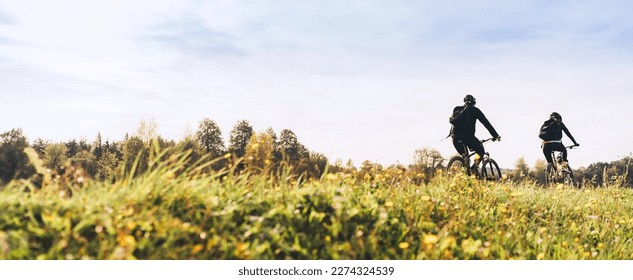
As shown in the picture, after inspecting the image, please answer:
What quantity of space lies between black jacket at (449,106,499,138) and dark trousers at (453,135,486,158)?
0.07 meters

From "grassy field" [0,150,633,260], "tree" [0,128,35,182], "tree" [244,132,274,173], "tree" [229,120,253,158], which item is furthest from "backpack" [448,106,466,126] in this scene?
"tree" [0,128,35,182]

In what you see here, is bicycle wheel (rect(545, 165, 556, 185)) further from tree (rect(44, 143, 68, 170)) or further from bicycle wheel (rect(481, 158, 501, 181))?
tree (rect(44, 143, 68, 170))

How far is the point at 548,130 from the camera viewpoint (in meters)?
14.5

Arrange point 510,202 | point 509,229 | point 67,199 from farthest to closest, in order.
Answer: point 510,202 < point 509,229 < point 67,199

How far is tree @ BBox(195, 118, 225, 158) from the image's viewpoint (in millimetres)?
60053

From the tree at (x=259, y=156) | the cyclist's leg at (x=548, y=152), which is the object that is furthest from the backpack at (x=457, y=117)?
the tree at (x=259, y=156)

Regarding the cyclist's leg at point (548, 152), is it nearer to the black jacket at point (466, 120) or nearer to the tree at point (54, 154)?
the black jacket at point (466, 120)

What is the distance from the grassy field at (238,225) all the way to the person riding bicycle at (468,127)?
202 inches

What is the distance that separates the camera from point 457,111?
38.4 feet

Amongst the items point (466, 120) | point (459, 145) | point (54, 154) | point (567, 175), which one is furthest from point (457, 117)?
point (54, 154)

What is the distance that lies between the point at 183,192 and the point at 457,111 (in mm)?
8374

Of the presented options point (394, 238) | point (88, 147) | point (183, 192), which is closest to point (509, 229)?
point (394, 238)
